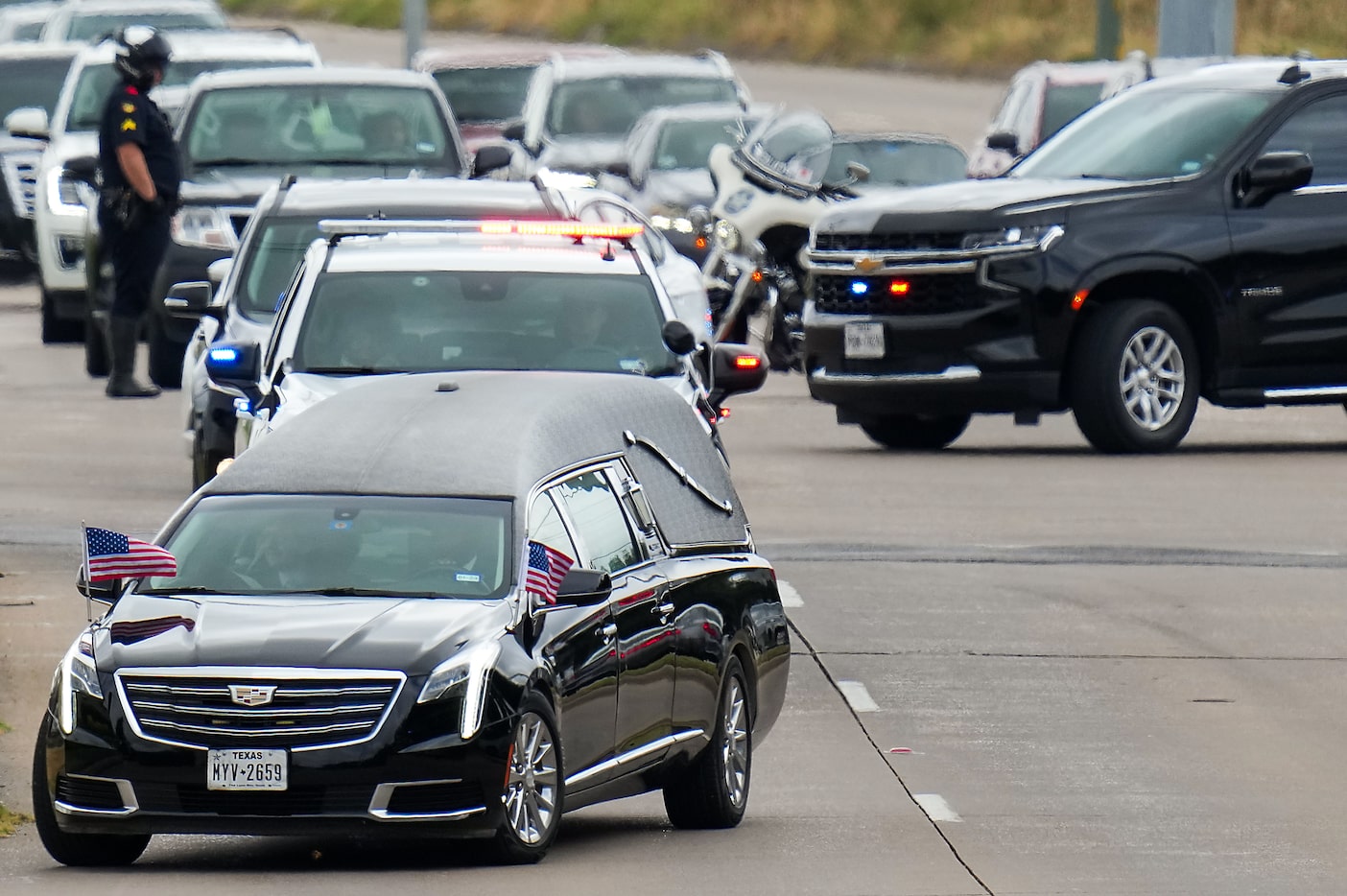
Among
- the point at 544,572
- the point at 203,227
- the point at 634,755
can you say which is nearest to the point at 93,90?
the point at 203,227

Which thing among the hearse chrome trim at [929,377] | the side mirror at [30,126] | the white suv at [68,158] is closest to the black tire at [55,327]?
the white suv at [68,158]

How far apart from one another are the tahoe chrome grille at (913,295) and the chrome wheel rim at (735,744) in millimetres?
8808

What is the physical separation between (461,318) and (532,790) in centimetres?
518

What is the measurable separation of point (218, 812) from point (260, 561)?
2.85 feet

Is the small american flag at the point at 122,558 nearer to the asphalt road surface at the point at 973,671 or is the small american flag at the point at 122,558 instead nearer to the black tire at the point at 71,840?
the black tire at the point at 71,840

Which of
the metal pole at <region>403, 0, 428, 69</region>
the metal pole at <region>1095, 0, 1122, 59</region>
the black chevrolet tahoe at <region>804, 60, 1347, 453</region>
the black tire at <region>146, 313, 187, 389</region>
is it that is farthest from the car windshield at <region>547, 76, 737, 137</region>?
the black chevrolet tahoe at <region>804, 60, 1347, 453</region>

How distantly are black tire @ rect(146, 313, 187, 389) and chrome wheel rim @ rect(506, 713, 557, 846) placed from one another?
41.3 ft

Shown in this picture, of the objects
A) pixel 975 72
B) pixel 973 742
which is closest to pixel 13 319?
pixel 973 742

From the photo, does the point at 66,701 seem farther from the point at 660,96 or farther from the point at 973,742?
the point at 660,96

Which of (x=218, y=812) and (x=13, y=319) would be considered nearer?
(x=218, y=812)

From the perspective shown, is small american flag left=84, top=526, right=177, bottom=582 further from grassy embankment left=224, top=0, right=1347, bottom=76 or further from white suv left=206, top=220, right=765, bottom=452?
grassy embankment left=224, top=0, right=1347, bottom=76

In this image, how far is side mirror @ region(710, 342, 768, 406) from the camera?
47.8 feet

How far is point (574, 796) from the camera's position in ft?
30.6

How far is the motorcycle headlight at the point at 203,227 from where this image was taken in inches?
820
